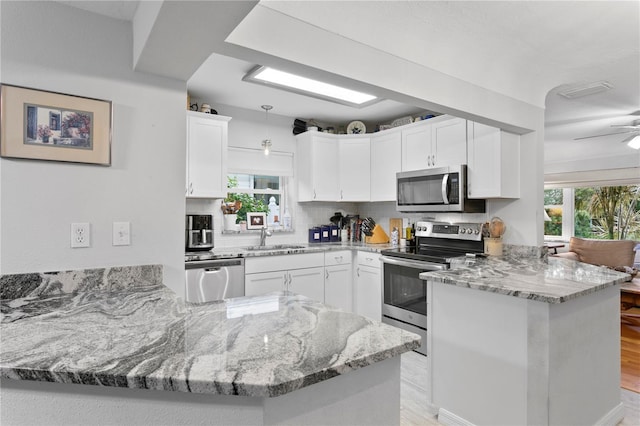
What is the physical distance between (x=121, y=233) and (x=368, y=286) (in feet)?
8.87

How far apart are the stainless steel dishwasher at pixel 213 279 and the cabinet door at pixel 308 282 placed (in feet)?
Result: 1.84

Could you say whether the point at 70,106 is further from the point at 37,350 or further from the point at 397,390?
the point at 397,390

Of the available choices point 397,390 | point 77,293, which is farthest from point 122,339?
point 397,390

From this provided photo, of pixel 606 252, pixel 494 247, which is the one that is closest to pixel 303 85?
pixel 494 247

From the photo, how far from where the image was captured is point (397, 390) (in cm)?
111

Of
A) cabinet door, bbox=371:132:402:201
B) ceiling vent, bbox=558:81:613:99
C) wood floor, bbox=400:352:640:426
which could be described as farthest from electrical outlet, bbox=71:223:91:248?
ceiling vent, bbox=558:81:613:99

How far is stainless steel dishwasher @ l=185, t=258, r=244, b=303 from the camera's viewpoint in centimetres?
301

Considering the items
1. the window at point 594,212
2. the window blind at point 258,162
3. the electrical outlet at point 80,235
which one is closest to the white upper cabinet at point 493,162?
the window blind at point 258,162

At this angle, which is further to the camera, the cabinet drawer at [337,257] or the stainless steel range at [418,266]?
the cabinet drawer at [337,257]

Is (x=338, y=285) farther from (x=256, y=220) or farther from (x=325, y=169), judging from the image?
(x=325, y=169)

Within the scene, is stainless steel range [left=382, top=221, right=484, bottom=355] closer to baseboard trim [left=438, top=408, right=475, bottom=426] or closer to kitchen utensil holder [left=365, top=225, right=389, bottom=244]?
kitchen utensil holder [left=365, top=225, right=389, bottom=244]

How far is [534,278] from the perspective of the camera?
213 cm

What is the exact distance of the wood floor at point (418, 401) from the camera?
2244 millimetres

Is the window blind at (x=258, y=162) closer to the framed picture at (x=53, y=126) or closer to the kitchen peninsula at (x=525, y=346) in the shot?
the framed picture at (x=53, y=126)
